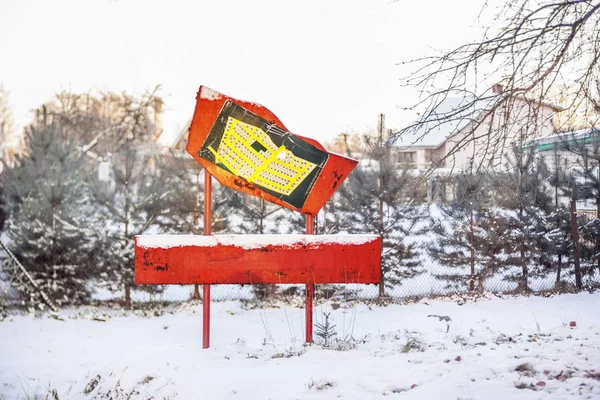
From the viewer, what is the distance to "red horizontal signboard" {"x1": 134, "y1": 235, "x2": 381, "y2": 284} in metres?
5.24

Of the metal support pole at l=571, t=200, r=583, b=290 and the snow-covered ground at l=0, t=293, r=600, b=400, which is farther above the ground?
the metal support pole at l=571, t=200, r=583, b=290

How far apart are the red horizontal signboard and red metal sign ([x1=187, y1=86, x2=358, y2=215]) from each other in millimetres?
551

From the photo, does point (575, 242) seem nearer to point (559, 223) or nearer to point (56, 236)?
point (559, 223)

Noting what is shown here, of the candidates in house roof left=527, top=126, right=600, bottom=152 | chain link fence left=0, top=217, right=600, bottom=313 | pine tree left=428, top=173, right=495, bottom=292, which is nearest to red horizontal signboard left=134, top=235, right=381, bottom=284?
house roof left=527, top=126, right=600, bottom=152

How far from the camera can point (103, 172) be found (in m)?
11.2

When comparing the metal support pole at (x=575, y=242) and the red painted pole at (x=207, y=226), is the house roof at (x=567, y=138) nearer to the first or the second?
the metal support pole at (x=575, y=242)

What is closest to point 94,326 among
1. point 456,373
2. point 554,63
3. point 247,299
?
point 247,299

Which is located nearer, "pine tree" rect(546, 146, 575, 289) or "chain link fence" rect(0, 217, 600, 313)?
"chain link fence" rect(0, 217, 600, 313)

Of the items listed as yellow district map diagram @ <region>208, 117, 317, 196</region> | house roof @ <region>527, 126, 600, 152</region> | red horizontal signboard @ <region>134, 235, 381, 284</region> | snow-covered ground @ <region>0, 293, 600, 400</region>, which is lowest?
snow-covered ground @ <region>0, 293, 600, 400</region>

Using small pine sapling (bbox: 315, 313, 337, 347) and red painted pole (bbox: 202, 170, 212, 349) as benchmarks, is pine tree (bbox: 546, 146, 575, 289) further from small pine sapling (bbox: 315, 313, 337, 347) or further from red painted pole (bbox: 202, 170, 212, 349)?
Result: red painted pole (bbox: 202, 170, 212, 349)

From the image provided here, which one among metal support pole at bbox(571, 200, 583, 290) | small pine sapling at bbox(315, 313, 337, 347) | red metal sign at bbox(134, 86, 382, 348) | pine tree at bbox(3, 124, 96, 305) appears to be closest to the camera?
red metal sign at bbox(134, 86, 382, 348)

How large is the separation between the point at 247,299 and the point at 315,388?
650cm

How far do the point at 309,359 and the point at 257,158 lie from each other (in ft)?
7.01

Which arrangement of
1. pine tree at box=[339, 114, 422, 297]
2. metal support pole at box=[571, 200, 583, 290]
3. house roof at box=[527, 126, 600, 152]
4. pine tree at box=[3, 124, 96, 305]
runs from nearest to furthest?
1. house roof at box=[527, 126, 600, 152]
2. pine tree at box=[3, 124, 96, 305]
3. metal support pole at box=[571, 200, 583, 290]
4. pine tree at box=[339, 114, 422, 297]
